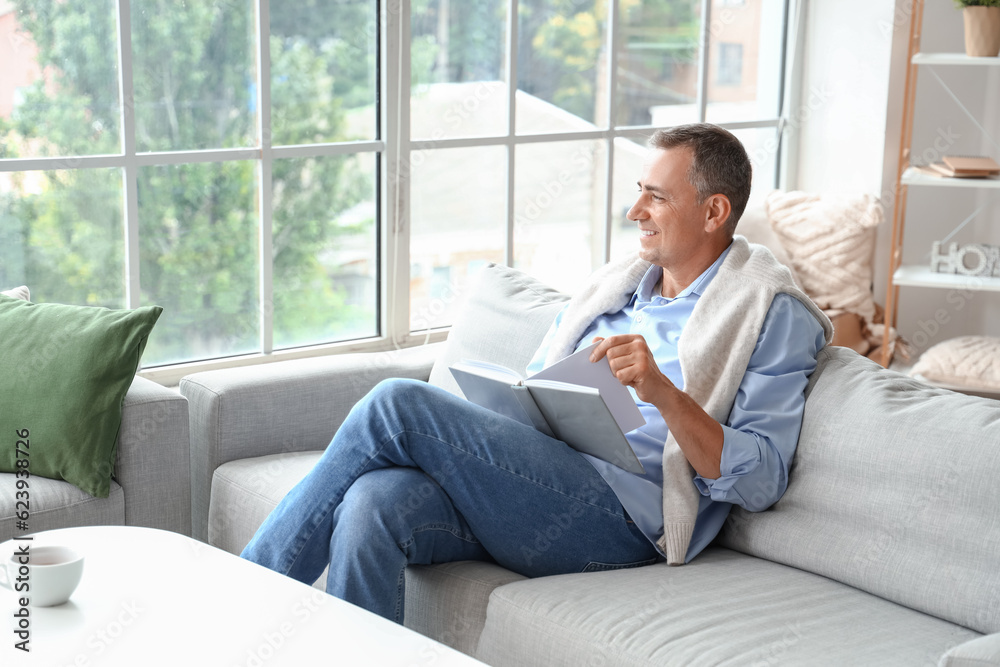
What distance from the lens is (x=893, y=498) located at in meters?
1.64

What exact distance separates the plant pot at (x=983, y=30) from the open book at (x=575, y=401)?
7.50 ft

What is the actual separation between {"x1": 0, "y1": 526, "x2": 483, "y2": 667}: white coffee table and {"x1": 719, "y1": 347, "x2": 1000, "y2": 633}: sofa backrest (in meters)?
0.71

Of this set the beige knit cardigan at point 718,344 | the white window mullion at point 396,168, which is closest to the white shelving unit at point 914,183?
the white window mullion at point 396,168

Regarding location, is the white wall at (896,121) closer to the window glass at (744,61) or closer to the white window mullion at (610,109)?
the window glass at (744,61)

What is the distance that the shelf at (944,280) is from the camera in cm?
332

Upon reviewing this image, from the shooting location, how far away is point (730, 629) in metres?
1.50

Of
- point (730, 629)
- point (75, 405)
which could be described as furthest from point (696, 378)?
point (75, 405)

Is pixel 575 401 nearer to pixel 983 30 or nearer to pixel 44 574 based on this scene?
pixel 44 574

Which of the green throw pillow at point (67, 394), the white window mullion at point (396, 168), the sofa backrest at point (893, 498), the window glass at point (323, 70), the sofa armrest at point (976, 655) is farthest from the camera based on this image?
the white window mullion at point (396, 168)

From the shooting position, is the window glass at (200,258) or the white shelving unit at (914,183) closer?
the window glass at (200,258)

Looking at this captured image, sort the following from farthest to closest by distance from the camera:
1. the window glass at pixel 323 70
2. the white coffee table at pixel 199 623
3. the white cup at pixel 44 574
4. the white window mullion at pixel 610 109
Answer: the white window mullion at pixel 610 109 → the window glass at pixel 323 70 → the white cup at pixel 44 574 → the white coffee table at pixel 199 623

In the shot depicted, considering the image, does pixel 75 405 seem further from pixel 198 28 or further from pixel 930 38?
pixel 930 38

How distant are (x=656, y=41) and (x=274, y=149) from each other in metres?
1.48

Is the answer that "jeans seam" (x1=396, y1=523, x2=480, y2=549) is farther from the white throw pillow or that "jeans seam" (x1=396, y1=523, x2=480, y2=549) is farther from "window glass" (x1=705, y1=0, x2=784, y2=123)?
"window glass" (x1=705, y1=0, x2=784, y2=123)
